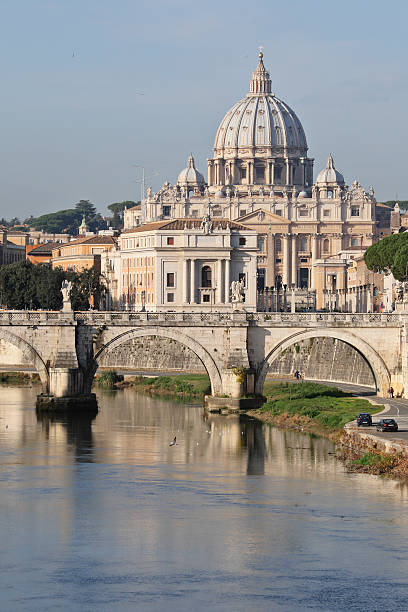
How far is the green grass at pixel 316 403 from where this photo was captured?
66.6 meters

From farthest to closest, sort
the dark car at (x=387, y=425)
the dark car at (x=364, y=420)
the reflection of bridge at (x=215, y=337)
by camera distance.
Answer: the reflection of bridge at (x=215, y=337), the dark car at (x=364, y=420), the dark car at (x=387, y=425)

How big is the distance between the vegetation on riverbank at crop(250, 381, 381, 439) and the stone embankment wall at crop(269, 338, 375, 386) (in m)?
6.27

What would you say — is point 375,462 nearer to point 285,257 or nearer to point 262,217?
point 262,217

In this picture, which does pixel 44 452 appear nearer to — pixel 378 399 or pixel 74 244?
pixel 378 399

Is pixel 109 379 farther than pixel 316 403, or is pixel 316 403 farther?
pixel 109 379

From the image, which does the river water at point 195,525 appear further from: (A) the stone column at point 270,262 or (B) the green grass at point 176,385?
(A) the stone column at point 270,262

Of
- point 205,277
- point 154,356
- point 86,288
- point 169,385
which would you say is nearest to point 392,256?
point 154,356

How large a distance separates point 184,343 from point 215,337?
1.60m

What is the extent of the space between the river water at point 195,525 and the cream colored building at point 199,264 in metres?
62.7

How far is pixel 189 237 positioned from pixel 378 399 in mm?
58112

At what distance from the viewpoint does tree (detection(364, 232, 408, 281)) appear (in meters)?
102

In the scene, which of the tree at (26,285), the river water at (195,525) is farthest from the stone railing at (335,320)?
the tree at (26,285)

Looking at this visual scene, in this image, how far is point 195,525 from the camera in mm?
45906

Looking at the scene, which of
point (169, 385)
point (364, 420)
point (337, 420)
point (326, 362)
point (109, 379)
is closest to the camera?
point (364, 420)
